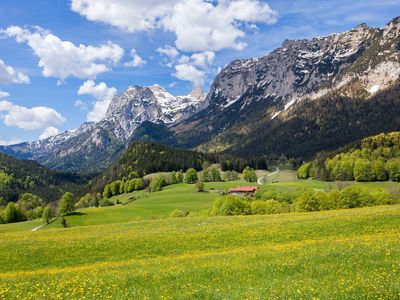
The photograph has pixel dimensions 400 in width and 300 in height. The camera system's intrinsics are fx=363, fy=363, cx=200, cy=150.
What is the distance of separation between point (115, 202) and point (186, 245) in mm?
160412

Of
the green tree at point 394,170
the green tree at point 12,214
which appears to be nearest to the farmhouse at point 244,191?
the green tree at point 394,170

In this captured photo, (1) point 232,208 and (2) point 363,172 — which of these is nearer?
(1) point 232,208

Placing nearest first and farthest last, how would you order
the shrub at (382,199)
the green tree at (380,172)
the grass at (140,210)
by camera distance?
the shrub at (382,199)
the grass at (140,210)
the green tree at (380,172)

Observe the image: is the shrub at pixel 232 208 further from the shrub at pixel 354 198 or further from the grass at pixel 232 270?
the grass at pixel 232 270

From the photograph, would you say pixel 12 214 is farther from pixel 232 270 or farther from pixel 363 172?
pixel 363 172

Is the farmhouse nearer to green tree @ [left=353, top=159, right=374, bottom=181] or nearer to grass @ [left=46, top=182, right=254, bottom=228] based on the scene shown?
grass @ [left=46, top=182, right=254, bottom=228]

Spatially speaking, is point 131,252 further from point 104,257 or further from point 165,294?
point 165,294

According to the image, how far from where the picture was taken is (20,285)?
20766 mm

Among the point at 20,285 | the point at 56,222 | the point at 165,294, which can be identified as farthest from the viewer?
the point at 56,222

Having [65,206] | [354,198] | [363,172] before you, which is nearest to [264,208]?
[354,198]

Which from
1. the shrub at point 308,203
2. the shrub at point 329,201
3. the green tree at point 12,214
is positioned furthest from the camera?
the green tree at point 12,214

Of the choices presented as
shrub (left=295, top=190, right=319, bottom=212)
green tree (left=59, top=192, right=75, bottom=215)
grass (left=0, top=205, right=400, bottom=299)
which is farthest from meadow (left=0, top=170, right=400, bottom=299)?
green tree (left=59, top=192, right=75, bottom=215)

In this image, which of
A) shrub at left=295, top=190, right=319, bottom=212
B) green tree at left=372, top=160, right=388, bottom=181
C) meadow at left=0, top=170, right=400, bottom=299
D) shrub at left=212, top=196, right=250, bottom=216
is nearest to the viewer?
meadow at left=0, top=170, right=400, bottom=299

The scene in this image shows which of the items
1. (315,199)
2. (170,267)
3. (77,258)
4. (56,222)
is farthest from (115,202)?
(170,267)
